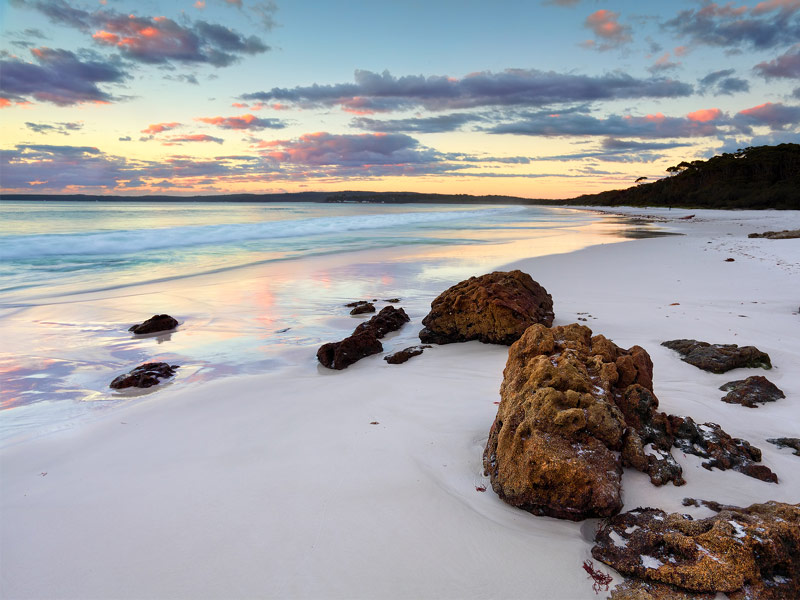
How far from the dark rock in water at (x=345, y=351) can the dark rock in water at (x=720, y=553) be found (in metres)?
3.28

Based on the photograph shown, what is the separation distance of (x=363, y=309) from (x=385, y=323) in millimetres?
1372

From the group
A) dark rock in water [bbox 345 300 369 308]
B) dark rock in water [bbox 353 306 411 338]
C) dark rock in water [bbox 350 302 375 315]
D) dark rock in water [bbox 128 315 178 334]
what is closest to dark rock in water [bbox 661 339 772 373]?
dark rock in water [bbox 353 306 411 338]

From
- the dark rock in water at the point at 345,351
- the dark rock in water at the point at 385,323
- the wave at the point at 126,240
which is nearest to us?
the dark rock in water at the point at 345,351

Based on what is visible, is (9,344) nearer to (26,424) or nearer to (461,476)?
(26,424)

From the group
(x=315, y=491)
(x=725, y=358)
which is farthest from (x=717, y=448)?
(x=315, y=491)

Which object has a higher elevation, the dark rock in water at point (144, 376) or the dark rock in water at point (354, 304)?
the dark rock in water at point (144, 376)

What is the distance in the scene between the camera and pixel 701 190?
59.9 metres

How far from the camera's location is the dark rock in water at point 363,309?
754 cm

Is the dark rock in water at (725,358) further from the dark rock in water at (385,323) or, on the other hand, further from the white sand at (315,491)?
the dark rock in water at (385,323)

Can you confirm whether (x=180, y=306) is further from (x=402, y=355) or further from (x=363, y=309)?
(x=402, y=355)

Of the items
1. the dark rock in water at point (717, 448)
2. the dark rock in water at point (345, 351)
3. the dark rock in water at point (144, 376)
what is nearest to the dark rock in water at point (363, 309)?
the dark rock in water at point (345, 351)

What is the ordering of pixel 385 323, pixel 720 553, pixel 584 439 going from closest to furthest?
1. pixel 720 553
2. pixel 584 439
3. pixel 385 323

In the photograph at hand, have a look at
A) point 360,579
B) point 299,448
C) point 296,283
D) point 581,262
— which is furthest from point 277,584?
point 581,262

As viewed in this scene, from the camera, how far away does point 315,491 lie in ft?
8.70
